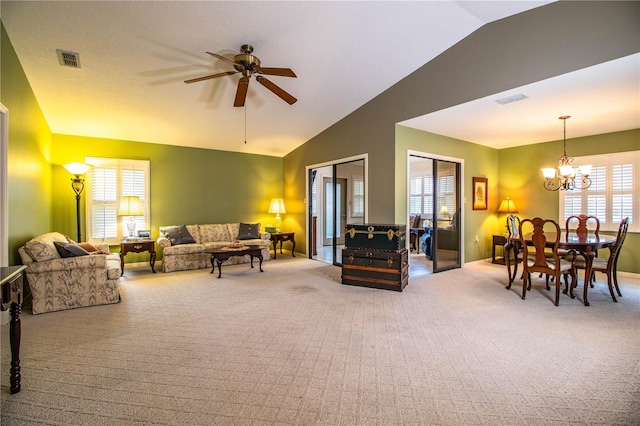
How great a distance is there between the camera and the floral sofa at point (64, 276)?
3.59 meters

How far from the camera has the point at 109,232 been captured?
602 cm

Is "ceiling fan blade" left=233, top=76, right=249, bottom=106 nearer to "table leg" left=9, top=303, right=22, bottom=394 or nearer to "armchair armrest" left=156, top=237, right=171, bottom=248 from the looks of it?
"table leg" left=9, top=303, right=22, bottom=394

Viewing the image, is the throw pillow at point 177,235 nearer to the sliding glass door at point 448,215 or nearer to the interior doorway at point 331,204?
the interior doorway at point 331,204

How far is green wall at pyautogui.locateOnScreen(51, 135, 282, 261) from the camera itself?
5.70 metres

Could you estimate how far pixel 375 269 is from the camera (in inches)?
181

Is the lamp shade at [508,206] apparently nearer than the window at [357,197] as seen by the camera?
Yes

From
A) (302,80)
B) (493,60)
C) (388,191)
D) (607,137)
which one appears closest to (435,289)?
(388,191)

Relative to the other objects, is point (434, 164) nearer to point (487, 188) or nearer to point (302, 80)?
point (487, 188)

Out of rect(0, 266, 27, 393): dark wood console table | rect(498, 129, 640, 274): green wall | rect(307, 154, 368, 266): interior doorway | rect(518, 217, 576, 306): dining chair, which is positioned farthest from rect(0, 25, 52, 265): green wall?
rect(498, 129, 640, 274): green wall

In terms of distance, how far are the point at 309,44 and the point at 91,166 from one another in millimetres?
4806

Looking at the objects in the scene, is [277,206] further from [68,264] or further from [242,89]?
[68,264]

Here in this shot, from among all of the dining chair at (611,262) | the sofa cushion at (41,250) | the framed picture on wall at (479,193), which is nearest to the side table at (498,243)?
the framed picture on wall at (479,193)

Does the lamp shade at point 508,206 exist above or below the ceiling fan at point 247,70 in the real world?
below

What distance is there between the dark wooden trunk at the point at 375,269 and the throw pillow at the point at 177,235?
3.35m
